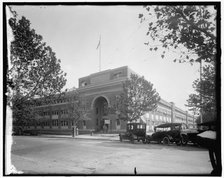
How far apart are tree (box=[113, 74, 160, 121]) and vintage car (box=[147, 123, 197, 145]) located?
37.0 feet

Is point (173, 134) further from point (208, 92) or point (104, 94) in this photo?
point (104, 94)

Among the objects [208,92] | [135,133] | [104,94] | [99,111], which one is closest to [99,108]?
[99,111]

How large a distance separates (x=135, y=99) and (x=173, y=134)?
13.5m

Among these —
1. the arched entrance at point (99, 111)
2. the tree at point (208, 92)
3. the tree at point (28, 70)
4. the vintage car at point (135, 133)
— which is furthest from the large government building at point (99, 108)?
the tree at point (28, 70)

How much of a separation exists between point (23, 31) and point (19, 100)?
2.98 metres

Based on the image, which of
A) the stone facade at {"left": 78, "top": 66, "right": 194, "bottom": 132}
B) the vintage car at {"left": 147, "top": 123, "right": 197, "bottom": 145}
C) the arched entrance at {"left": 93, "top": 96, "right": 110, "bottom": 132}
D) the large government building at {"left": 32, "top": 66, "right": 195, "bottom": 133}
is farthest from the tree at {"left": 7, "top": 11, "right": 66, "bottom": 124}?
the arched entrance at {"left": 93, "top": 96, "right": 110, "bottom": 132}

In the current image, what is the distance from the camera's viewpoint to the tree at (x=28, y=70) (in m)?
7.47

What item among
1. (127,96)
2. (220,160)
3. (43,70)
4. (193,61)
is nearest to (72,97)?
(127,96)

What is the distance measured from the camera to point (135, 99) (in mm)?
Result: 29172

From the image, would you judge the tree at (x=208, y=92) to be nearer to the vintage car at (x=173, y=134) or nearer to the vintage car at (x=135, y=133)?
the vintage car at (x=173, y=134)

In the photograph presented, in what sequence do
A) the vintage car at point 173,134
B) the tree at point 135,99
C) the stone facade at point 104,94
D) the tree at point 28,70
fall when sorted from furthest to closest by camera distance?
the stone facade at point 104,94 → the tree at point 135,99 → the vintage car at point 173,134 → the tree at point 28,70

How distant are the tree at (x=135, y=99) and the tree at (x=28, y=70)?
19373 mm

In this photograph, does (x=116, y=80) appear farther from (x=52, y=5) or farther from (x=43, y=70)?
(x=52, y=5)

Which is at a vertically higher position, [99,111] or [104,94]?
[104,94]
